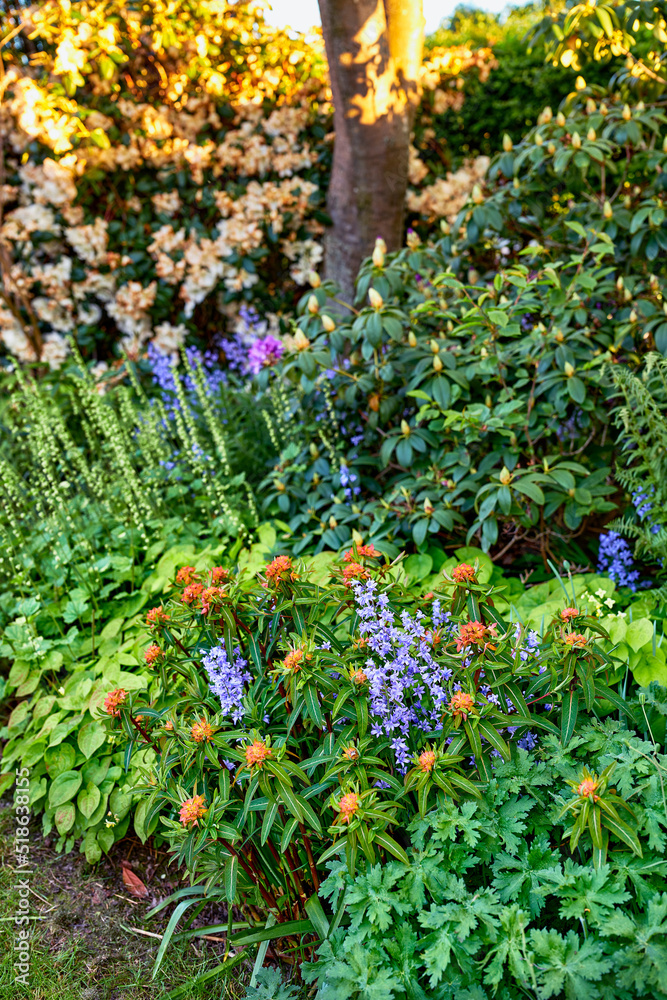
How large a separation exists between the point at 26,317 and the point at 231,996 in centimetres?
453

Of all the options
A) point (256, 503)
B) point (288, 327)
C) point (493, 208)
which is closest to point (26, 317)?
point (288, 327)

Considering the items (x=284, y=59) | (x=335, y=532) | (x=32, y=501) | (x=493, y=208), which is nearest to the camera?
(x=335, y=532)

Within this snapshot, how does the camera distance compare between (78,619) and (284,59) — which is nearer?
(78,619)

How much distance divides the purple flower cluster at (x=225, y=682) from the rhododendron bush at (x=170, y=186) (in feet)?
10.5

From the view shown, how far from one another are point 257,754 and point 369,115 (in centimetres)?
364

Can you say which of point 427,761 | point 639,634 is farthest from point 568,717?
point 639,634

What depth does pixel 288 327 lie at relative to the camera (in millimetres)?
4672

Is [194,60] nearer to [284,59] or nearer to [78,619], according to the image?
[284,59]

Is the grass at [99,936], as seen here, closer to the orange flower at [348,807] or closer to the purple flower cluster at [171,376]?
the orange flower at [348,807]

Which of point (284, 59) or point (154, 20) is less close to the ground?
point (154, 20)

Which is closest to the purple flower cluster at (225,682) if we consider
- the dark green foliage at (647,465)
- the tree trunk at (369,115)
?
the dark green foliage at (647,465)

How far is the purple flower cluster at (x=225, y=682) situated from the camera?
5.50 ft

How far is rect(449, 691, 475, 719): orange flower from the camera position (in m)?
1.44

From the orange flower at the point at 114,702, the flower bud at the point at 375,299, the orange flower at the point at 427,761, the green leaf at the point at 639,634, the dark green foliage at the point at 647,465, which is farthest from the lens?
the flower bud at the point at 375,299
